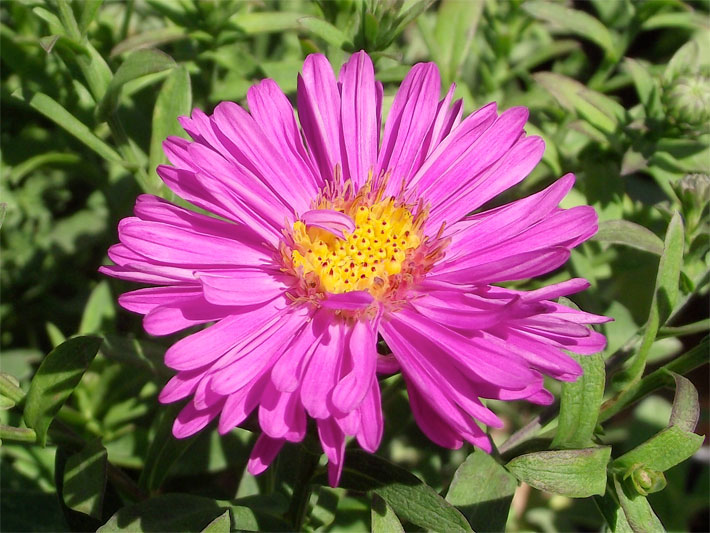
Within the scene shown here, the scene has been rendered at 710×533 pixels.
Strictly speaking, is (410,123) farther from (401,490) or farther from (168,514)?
(168,514)

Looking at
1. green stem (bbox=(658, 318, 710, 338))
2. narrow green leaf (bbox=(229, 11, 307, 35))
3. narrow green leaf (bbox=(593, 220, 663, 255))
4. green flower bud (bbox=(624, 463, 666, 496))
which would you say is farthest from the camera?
narrow green leaf (bbox=(229, 11, 307, 35))

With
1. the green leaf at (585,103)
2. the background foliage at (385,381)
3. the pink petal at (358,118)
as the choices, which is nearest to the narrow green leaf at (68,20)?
the background foliage at (385,381)

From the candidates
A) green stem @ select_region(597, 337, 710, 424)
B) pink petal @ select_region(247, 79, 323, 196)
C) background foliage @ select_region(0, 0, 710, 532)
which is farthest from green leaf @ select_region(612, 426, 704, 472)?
pink petal @ select_region(247, 79, 323, 196)

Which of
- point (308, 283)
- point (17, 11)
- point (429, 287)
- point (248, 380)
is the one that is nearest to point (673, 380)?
point (429, 287)

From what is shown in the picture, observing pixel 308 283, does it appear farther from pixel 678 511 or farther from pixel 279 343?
pixel 678 511

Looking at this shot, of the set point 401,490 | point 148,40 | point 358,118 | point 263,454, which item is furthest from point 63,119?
point 401,490

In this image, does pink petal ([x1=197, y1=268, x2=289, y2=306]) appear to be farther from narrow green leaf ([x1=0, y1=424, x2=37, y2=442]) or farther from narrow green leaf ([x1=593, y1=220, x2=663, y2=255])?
narrow green leaf ([x1=593, y1=220, x2=663, y2=255])

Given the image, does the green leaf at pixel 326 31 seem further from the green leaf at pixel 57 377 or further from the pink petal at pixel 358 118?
the green leaf at pixel 57 377
